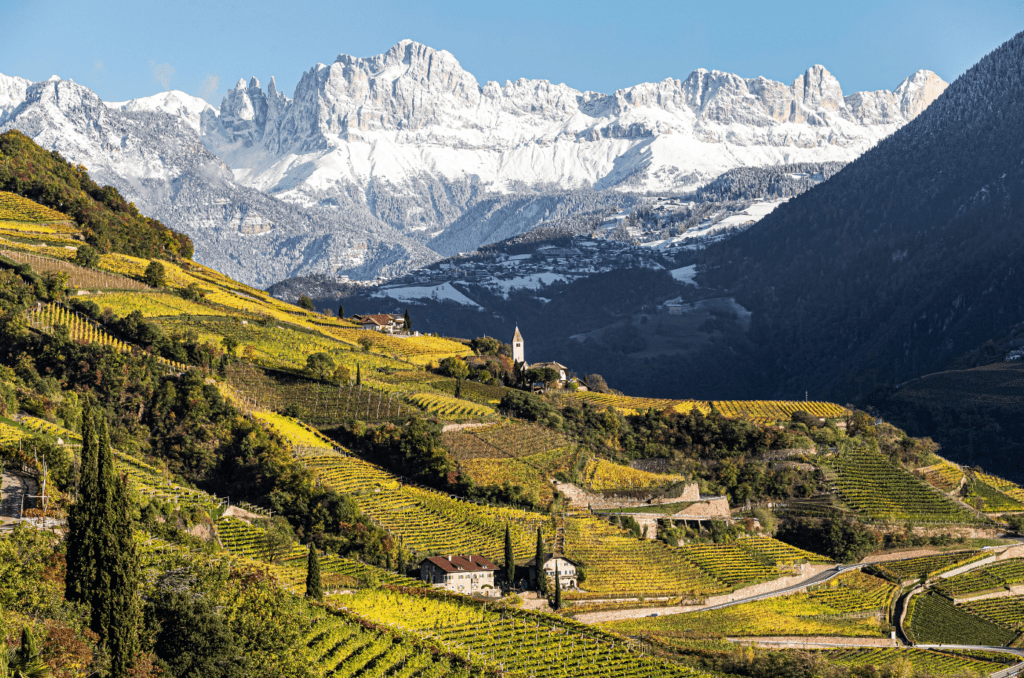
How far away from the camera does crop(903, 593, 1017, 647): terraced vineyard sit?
67250mm

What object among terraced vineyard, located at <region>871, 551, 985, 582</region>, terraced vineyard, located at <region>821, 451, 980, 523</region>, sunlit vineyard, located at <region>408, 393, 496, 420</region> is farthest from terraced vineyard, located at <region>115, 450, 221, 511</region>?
terraced vineyard, located at <region>821, 451, 980, 523</region>

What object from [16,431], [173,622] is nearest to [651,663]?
[173,622]

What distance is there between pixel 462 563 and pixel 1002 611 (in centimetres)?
3942

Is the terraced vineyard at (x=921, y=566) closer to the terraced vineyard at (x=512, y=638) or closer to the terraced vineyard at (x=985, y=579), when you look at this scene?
the terraced vineyard at (x=985, y=579)

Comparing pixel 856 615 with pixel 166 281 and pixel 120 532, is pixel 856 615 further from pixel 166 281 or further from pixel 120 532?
pixel 166 281

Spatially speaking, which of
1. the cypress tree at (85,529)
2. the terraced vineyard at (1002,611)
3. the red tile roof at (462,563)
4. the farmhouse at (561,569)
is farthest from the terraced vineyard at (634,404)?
the cypress tree at (85,529)

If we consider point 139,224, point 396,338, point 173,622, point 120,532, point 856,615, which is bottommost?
point 856,615

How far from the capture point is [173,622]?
34.1 metres

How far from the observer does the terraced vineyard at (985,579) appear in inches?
3012

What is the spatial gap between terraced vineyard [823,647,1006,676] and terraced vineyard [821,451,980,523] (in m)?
19.9

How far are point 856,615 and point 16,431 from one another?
4794 cm

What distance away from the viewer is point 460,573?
56281mm

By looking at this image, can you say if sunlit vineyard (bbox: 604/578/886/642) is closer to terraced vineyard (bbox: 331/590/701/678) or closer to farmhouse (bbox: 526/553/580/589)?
farmhouse (bbox: 526/553/580/589)

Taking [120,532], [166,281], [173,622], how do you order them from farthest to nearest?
[166,281] → [173,622] → [120,532]
